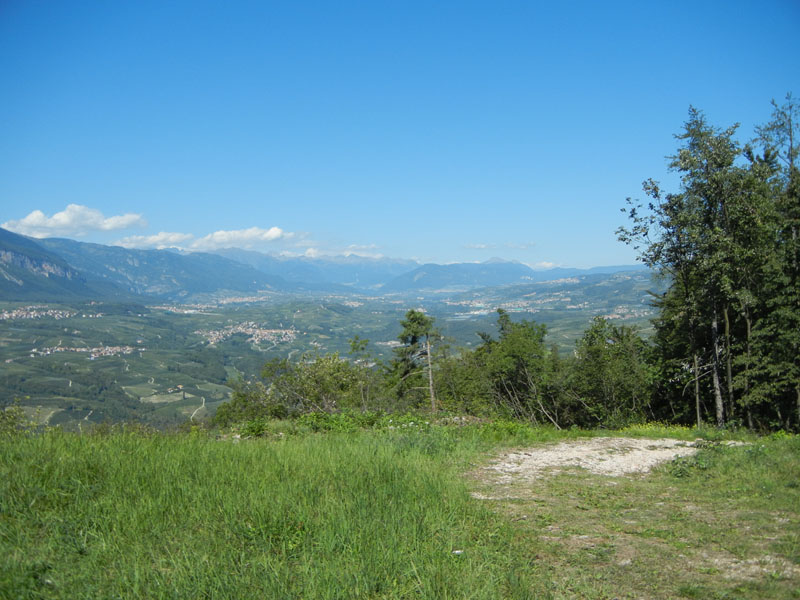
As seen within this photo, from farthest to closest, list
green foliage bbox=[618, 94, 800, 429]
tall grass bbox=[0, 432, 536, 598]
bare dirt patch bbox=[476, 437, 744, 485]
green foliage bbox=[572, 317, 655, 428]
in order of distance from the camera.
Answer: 1. green foliage bbox=[572, 317, 655, 428]
2. green foliage bbox=[618, 94, 800, 429]
3. bare dirt patch bbox=[476, 437, 744, 485]
4. tall grass bbox=[0, 432, 536, 598]

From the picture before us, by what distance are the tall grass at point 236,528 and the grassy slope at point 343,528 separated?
2 cm

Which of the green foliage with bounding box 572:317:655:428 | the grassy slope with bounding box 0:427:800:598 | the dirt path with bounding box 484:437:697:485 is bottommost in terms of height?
the green foliage with bounding box 572:317:655:428

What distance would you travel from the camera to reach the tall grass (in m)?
3.43

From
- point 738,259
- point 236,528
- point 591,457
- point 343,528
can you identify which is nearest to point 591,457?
point 591,457

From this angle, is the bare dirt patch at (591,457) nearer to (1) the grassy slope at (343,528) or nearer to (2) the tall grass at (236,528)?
(1) the grassy slope at (343,528)

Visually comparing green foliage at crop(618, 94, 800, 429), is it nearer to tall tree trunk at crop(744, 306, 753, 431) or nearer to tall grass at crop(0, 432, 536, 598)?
tall tree trunk at crop(744, 306, 753, 431)

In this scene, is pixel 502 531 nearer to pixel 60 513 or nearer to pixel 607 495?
pixel 607 495

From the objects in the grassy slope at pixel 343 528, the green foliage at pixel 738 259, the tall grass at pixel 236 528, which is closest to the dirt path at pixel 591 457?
Result: the grassy slope at pixel 343 528

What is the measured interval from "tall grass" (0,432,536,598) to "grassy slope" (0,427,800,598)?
0.02 metres

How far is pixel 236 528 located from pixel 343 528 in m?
1.01

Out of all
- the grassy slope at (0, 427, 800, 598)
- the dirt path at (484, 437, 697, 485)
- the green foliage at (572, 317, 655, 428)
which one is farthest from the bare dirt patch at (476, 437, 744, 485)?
the green foliage at (572, 317, 655, 428)

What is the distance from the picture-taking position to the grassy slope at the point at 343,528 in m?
3.50

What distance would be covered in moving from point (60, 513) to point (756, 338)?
77.7 ft

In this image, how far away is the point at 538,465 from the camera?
826cm
